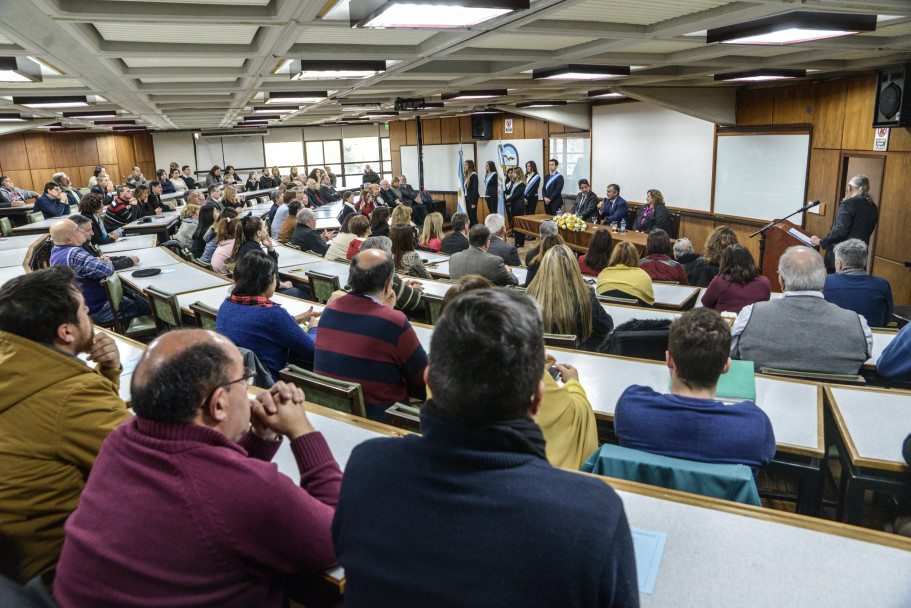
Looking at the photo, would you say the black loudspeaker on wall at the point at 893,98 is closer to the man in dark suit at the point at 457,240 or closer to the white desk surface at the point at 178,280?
the man in dark suit at the point at 457,240

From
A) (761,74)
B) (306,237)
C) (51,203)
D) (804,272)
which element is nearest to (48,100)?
(306,237)

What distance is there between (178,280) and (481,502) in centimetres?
491

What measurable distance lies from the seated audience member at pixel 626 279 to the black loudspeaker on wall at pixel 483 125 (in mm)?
11041

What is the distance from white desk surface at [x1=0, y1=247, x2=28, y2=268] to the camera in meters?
5.93

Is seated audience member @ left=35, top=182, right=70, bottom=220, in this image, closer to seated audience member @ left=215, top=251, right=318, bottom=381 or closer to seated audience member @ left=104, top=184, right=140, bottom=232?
seated audience member @ left=104, top=184, right=140, bottom=232

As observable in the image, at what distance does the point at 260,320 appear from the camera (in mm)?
3076

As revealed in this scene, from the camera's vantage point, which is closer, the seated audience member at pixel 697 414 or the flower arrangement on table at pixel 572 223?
the seated audience member at pixel 697 414

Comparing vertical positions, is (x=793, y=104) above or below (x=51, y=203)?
above

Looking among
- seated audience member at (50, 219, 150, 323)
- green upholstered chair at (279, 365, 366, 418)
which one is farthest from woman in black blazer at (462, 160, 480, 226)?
green upholstered chair at (279, 365, 366, 418)

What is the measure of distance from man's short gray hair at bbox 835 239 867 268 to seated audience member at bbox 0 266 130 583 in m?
4.08

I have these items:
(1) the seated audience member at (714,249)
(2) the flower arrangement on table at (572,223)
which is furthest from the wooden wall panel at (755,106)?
(1) the seated audience member at (714,249)

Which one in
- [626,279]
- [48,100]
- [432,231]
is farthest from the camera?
[432,231]

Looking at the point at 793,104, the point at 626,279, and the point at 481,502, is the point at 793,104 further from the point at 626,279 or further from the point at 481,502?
the point at 481,502

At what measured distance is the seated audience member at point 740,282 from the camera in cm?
393
